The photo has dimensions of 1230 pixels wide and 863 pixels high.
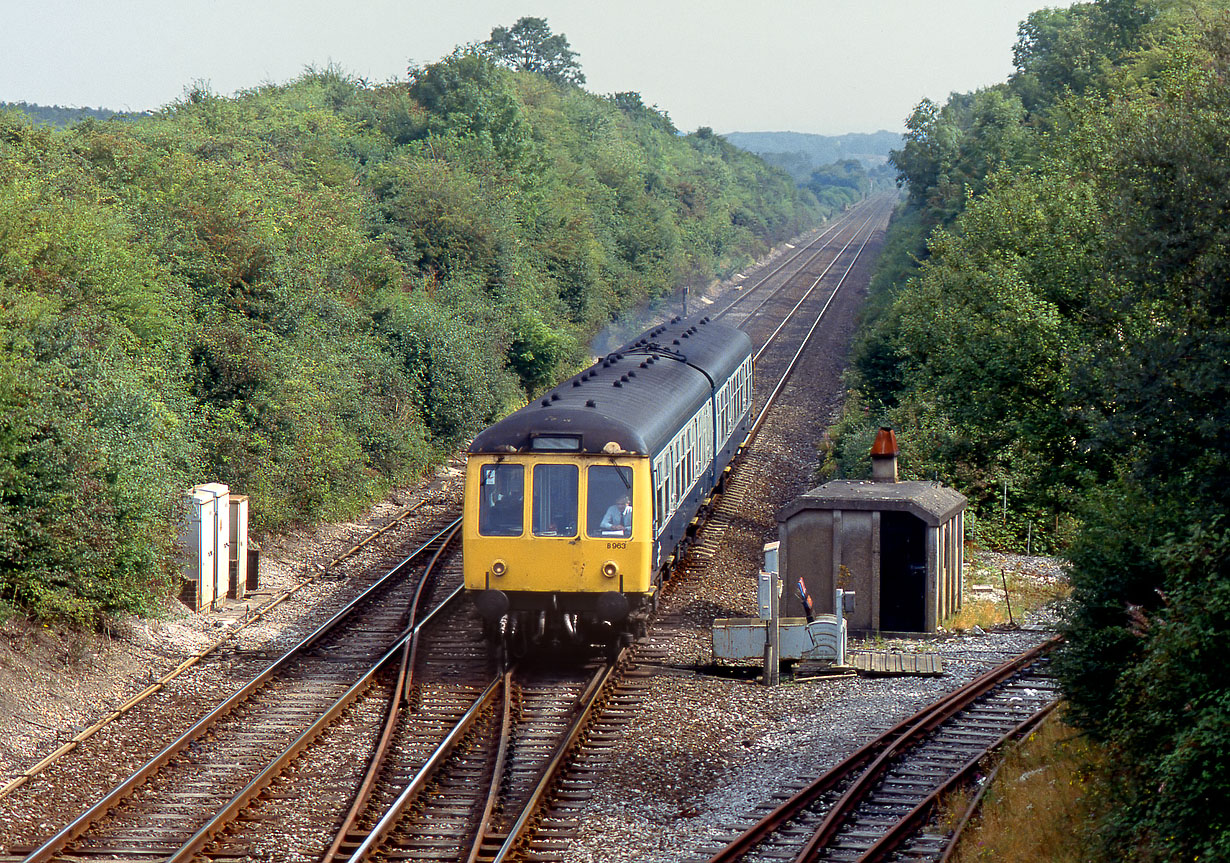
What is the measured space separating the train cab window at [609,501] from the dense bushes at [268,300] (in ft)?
18.2

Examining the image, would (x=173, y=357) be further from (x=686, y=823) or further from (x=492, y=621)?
(x=686, y=823)

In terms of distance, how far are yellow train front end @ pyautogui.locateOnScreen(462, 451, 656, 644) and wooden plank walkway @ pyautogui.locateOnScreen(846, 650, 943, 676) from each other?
3016 mm

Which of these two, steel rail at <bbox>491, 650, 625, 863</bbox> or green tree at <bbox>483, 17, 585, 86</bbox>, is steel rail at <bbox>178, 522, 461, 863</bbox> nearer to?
steel rail at <bbox>491, 650, 625, 863</bbox>

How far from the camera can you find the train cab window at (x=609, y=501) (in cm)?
1444

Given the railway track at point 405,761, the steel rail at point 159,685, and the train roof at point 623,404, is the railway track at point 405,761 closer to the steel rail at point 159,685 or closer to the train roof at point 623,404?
the steel rail at point 159,685

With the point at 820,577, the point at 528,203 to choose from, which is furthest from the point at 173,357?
the point at 528,203

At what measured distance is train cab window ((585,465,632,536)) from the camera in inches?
568

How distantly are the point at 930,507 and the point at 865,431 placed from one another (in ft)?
32.6

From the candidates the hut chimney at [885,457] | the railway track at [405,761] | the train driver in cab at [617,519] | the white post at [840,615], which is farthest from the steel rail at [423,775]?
the hut chimney at [885,457]

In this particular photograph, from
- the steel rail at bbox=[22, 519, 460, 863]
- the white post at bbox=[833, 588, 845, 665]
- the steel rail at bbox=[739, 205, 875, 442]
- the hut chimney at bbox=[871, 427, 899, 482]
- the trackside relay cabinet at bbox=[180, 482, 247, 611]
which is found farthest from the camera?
the steel rail at bbox=[739, 205, 875, 442]

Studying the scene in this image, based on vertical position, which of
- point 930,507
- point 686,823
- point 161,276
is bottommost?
point 686,823

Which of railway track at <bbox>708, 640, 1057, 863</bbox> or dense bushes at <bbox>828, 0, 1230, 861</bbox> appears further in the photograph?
railway track at <bbox>708, 640, 1057, 863</bbox>

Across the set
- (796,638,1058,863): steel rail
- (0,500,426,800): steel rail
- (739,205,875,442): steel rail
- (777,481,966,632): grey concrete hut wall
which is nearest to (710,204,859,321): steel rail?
(739,205,875,442): steel rail

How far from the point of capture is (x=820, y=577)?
17312 mm
